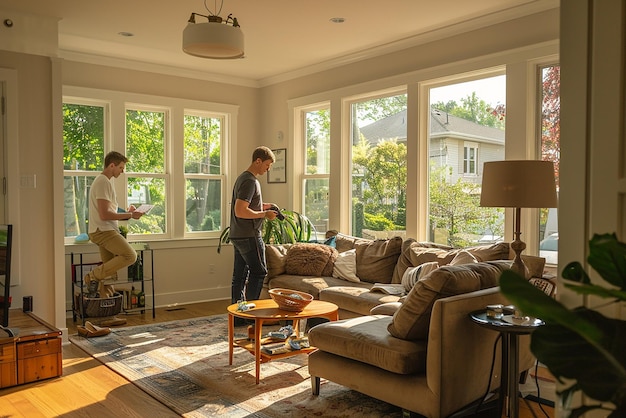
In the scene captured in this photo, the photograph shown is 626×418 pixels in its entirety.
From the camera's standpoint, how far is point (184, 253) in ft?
21.2

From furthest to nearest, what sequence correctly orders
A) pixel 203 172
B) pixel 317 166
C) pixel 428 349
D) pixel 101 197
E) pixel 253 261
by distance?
1. pixel 203 172
2. pixel 317 166
3. pixel 101 197
4. pixel 253 261
5. pixel 428 349

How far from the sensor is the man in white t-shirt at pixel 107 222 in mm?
5059

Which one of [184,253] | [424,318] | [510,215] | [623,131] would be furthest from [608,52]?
[184,253]

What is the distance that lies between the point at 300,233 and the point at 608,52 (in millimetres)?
5026

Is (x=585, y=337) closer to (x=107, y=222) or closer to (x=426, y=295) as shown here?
(x=426, y=295)

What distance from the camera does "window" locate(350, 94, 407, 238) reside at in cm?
548

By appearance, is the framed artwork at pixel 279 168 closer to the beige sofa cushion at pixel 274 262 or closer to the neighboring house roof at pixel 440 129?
the neighboring house roof at pixel 440 129

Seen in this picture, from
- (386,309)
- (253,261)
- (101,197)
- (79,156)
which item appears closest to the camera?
(386,309)

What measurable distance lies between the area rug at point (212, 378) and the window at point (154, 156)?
164cm

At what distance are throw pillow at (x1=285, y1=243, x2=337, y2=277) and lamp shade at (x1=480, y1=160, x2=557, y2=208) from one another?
2.41m

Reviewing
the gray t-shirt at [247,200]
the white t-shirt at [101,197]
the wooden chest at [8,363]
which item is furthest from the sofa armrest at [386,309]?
the white t-shirt at [101,197]

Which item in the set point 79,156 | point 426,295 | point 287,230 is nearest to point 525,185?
point 426,295

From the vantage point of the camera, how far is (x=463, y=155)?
4.89 metres

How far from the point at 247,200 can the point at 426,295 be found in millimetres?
2228
